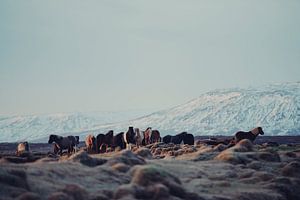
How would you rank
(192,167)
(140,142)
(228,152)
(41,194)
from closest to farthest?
(41,194) → (192,167) → (228,152) → (140,142)

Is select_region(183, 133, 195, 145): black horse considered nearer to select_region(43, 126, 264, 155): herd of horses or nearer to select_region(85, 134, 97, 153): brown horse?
select_region(43, 126, 264, 155): herd of horses

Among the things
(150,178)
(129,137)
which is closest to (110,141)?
(129,137)

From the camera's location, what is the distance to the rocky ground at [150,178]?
17.2 m

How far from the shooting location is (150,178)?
1939cm

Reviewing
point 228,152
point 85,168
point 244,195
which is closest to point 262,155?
point 228,152

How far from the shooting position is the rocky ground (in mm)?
17222

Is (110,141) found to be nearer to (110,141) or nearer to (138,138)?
(110,141)

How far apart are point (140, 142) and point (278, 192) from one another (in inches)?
872

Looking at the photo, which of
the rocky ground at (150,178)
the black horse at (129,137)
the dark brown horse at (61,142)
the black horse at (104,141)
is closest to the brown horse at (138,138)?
the black horse at (129,137)

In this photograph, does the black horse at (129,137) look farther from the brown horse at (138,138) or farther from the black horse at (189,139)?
the black horse at (189,139)

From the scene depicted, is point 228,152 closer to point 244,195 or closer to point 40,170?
point 244,195

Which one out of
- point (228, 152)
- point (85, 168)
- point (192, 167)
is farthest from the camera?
point (228, 152)

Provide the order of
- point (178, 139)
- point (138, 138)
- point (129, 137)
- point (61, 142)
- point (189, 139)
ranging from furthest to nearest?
point (178, 139) → point (189, 139) → point (61, 142) → point (138, 138) → point (129, 137)

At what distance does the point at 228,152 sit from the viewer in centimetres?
2920
